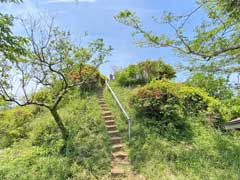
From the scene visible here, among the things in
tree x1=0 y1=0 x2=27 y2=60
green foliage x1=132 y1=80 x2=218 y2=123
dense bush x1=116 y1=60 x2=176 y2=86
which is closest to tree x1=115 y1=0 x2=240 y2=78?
green foliage x1=132 y1=80 x2=218 y2=123

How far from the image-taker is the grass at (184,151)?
7324mm

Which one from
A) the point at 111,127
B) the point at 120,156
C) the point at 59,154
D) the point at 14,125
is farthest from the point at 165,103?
the point at 14,125

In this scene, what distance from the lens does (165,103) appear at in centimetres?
1009

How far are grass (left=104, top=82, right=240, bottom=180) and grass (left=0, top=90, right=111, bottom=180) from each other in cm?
90

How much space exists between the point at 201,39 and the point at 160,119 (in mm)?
3186

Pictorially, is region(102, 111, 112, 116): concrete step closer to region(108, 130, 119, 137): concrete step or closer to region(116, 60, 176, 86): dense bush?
region(108, 130, 119, 137): concrete step

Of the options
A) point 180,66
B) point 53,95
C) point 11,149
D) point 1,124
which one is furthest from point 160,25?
point 1,124

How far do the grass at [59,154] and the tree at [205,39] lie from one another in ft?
11.3

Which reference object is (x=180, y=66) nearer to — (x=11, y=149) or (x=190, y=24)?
(x=190, y=24)

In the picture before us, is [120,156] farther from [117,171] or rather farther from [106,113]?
[106,113]

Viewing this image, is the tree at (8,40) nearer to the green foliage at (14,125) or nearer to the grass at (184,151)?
the grass at (184,151)

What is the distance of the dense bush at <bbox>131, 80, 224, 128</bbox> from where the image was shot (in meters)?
9.88

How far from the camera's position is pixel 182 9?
788cm

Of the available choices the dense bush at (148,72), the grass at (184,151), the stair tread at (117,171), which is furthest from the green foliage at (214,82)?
the dense bush at (148,72)
